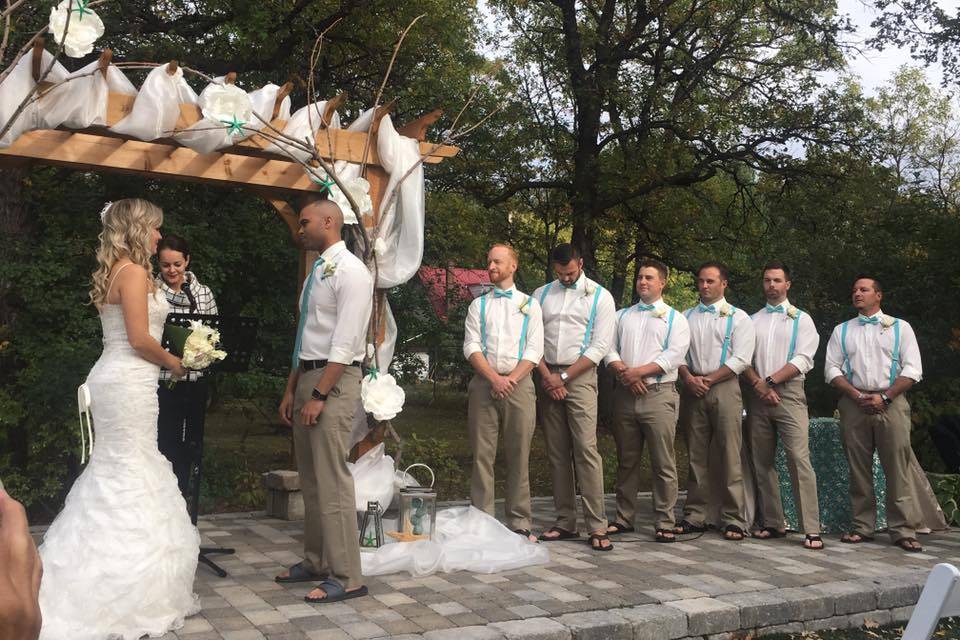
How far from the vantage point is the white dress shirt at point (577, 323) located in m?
7.23

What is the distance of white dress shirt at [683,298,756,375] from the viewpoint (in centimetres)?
756

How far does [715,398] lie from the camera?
7.64 meters

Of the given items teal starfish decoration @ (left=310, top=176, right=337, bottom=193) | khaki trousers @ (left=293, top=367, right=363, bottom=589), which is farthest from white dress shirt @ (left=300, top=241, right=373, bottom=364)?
teal starfish decoration @ (left=310, top=176, right=337, bottom=193)

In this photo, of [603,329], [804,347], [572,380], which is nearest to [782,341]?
[804,347]

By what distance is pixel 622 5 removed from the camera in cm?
1814

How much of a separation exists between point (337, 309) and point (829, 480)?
193 inches

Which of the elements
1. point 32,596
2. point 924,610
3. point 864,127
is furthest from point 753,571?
point 864,127

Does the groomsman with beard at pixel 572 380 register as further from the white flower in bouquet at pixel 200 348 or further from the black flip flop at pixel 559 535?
the white flower in bouquet at pixel 200 348

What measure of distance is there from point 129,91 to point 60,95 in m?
0.54

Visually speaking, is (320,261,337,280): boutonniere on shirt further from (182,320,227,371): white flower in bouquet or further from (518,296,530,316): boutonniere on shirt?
(518,296,530,316): boutonniere on shirt

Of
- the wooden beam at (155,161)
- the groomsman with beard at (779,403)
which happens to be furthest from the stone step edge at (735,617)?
the wooden beam at (155,161)

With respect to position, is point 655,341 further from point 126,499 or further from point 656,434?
point 126,499

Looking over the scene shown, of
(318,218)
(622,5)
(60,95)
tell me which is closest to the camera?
(318,218)

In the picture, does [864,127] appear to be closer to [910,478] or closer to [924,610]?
[910,478]
